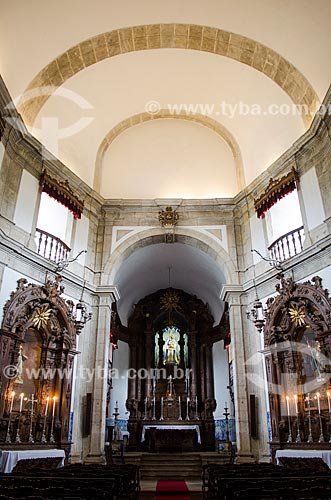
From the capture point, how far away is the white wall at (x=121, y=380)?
18.2m

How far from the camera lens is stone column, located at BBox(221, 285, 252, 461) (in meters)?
11.8

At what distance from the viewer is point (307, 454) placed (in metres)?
9.09

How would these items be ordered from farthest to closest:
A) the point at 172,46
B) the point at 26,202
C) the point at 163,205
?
the point at 163,205 < the point at 172,46 < the point at 26,202

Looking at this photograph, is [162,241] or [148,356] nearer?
[162,241]

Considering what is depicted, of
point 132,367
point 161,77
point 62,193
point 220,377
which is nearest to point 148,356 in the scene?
point 132,367

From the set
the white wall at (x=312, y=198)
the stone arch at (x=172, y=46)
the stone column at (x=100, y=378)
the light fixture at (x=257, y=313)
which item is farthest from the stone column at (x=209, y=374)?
the stone arch at (x=172, y=46)

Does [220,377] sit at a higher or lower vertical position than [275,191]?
lower

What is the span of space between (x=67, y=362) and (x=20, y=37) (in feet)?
28.1

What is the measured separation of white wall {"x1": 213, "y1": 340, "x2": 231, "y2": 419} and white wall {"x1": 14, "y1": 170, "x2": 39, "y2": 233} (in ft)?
37.3

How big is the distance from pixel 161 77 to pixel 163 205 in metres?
4.24

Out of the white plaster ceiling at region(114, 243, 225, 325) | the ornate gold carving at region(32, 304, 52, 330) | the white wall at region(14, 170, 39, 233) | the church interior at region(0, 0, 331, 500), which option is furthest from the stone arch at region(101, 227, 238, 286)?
the white wall at region(14, 170, 39, 233)

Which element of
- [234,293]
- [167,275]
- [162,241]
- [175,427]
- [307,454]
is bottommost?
[307,454]

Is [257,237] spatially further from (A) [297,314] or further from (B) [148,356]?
(B) [148,356]

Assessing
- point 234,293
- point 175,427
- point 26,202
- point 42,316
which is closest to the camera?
point 42,316
